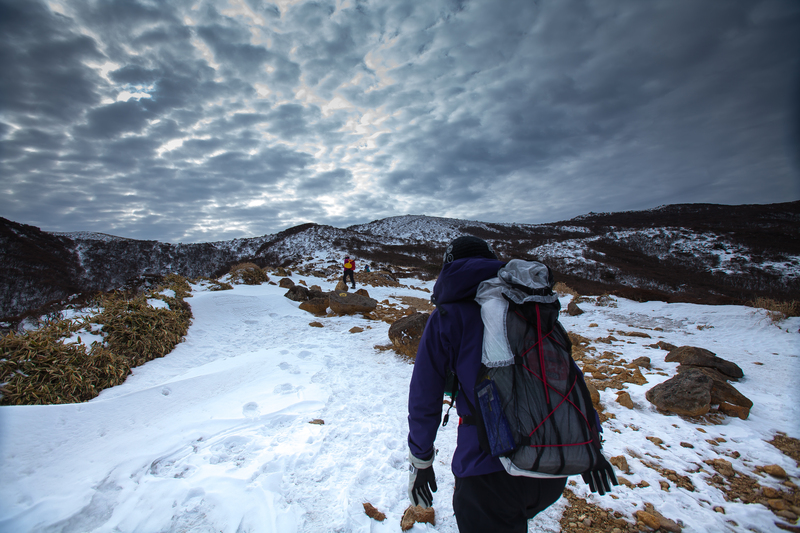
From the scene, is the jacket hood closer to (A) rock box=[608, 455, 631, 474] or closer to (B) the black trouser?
(B) the black trouser

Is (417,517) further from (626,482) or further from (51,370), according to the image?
(51,370)

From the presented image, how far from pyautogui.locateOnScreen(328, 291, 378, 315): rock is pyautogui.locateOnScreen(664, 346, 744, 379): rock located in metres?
8.12

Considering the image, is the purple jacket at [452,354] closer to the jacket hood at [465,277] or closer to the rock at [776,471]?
the jacket hood at [465,277]

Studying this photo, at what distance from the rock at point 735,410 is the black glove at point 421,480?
14.5ft

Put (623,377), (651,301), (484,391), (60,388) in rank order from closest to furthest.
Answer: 1. (484,391)
2. (60,388)
3. (623,377)
4. (651,301)

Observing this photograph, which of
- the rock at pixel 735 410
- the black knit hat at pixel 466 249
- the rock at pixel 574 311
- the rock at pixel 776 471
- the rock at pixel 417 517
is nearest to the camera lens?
the black knit hat at pixel 466 249

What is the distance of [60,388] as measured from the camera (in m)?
3.49

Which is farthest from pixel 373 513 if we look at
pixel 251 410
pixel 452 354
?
pixel 251 410

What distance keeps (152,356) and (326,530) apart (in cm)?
480

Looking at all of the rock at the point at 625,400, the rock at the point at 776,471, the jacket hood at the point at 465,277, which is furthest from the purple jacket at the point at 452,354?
the rock at the point at 625,400

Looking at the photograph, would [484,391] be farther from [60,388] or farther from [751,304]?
[751,304]

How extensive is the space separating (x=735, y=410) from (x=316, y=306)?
964 centimetres

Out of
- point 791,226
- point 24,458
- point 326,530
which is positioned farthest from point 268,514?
point 791,226

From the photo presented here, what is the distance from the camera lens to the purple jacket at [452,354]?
4.99ft
